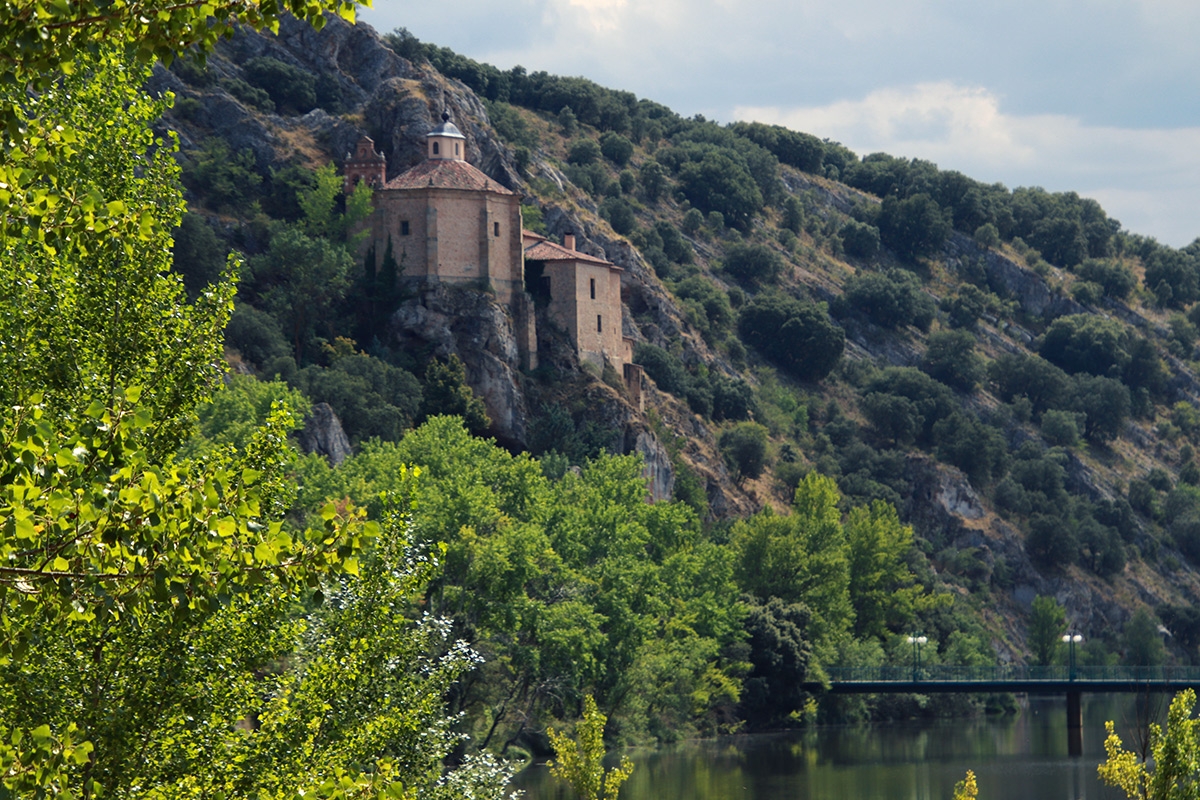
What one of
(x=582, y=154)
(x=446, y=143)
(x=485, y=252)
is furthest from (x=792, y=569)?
(x=582, y=154)

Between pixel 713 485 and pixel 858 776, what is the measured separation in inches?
2073

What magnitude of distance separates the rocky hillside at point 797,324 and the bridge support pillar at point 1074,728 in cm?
3398

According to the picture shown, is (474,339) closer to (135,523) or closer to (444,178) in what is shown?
(444,178)

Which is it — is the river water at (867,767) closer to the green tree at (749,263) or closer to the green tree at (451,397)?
the green tree at (451,397)

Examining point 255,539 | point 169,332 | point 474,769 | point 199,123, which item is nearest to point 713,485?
point 199,123

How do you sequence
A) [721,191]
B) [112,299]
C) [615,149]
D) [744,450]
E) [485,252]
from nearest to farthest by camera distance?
[112,299]
[485,252]
[744,450]
[615,149]
[721,191]

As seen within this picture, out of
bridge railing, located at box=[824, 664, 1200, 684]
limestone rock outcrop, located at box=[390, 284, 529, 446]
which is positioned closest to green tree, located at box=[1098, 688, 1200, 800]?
bridge railing, located at box=[824, 664, 1200, 684]

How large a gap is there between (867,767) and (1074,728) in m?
16.0

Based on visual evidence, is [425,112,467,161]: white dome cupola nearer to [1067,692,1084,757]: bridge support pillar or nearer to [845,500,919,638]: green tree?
[845,500,919,638]: green tree

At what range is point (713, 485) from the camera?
114375 mm

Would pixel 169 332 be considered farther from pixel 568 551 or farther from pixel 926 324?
→ pixel 926 324

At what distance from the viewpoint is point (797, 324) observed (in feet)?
476

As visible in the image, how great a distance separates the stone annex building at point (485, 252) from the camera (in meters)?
101

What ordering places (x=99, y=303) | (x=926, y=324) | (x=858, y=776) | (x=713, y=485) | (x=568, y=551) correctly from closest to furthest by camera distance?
(x=99, y=303)
(x=858, y=776)
(x=568, y=551)
(x=713, y=485)
(x=926, y=324)
